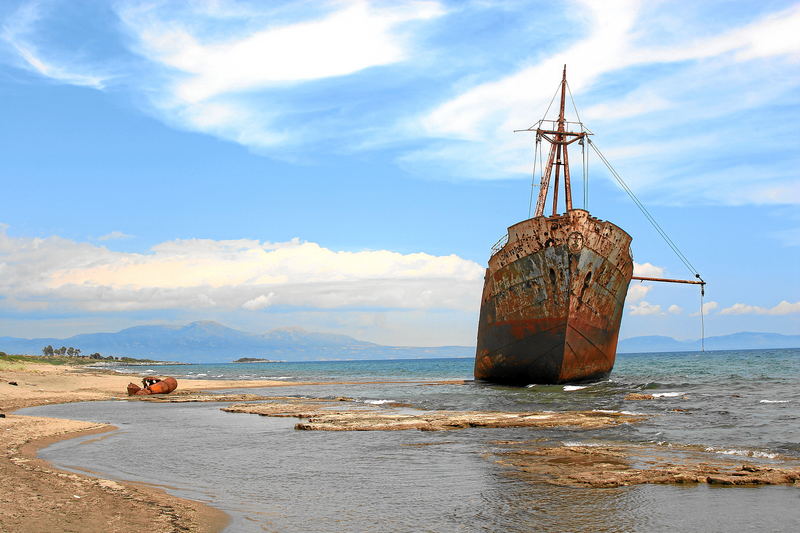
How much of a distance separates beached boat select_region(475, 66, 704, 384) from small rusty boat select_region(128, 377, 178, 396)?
1699cm

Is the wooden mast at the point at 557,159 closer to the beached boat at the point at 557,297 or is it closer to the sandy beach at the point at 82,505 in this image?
the beached boat at the point at 557,297

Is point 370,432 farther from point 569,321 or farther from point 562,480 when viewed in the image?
point 569,321

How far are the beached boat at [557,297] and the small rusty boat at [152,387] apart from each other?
17.0 meters

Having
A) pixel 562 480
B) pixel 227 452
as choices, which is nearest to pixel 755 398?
pixel 562 480

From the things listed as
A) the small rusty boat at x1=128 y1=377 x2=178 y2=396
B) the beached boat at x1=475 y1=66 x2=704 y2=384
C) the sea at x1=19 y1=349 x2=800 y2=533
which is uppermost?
the beached boat at x1=475 y1=66 x2=704 y2=384

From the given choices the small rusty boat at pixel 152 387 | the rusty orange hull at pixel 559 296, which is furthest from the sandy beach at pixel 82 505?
the rusty orange hull at pixel 559 296

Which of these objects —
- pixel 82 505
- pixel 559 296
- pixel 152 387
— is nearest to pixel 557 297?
pixel 559 296

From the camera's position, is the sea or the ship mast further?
the ship mast

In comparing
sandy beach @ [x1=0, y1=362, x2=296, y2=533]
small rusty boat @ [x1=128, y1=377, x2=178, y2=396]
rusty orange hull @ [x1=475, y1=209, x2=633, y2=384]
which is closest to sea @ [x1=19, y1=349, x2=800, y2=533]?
sandy beach @ [x1=0, y1=362, x2=296, y2=533]

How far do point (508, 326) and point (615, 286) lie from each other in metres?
5.45

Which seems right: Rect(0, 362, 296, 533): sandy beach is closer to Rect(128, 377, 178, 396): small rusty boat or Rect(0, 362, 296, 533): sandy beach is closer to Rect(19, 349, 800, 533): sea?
Rect(19, 349, 800, 533): sea

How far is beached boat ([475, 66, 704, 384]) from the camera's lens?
28.9 metres

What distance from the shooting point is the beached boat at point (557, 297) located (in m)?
28.9

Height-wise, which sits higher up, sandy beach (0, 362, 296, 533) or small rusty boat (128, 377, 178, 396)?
sandy beach (0, 362, 296, 533)
